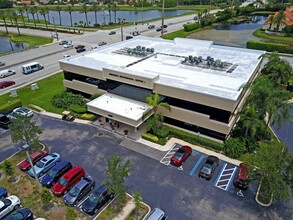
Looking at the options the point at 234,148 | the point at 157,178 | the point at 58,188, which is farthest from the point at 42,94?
the point at 234,148

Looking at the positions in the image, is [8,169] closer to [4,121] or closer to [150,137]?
[4,121]

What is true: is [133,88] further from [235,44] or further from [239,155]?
[235,44]

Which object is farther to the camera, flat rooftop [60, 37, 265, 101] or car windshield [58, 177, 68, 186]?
flat rooftop [60, 37, 265, 101]

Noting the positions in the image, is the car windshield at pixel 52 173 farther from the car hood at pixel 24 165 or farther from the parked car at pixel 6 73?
the parked car at pixel 6 73


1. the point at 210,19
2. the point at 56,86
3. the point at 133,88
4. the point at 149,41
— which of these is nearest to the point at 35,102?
the point at 56,86

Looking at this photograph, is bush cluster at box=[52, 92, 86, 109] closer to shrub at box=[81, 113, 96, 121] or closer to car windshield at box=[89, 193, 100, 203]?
shrub at box=[81, 113, 96, 121]

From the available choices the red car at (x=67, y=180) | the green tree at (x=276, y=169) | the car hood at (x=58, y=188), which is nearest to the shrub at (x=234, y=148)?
the green tree at (x=276, y=169)

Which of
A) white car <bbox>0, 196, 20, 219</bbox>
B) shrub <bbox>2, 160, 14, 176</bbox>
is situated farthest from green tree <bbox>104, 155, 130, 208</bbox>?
shrub <bbox>2, 160, 14, 176</bbox>
